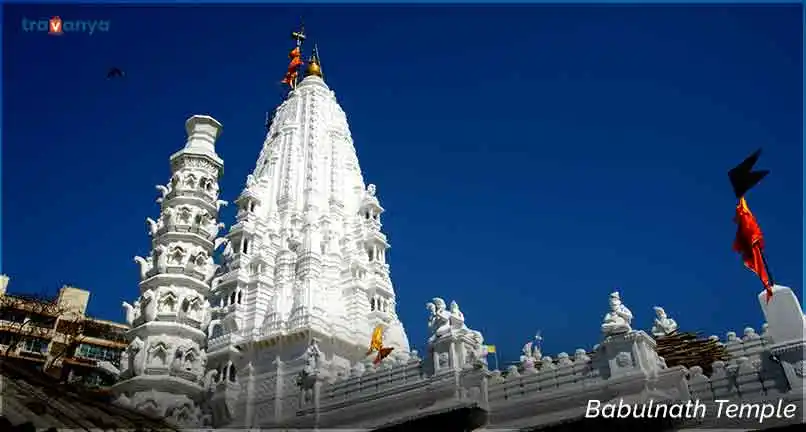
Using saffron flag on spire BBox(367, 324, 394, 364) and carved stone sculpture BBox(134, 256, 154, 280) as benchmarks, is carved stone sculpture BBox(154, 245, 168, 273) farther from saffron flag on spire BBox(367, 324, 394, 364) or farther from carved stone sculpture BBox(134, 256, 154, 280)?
saffron flag on spire BBox(367, 324, 394, 364)

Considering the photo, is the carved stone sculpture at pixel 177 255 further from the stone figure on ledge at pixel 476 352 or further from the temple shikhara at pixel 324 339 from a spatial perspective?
the stone figure on ledge at pixel 476 352

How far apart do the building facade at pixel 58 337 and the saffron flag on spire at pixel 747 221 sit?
35.5 metres

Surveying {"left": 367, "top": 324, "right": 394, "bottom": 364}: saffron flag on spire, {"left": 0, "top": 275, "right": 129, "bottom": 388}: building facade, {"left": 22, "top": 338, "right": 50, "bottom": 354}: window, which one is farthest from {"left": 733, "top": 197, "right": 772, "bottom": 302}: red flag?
{"left": 22, "top": 338, "right": 50, "bottom": 354}: window

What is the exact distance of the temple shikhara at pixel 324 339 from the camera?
1869cm

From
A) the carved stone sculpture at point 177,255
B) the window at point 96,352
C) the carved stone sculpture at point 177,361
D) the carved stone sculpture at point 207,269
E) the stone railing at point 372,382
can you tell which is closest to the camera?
the stone railing at point 372,382

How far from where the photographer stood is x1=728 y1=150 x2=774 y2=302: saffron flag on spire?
1898 centimetres

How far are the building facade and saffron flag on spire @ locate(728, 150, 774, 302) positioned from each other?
35470mm

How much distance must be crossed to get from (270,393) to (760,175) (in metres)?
22.4

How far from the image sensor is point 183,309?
1137 inches

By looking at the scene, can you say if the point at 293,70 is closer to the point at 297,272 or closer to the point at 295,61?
the point at 295,61

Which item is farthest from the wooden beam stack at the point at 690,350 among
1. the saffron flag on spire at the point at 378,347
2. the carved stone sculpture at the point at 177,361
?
the carved stone sculpture at the point at 177,361

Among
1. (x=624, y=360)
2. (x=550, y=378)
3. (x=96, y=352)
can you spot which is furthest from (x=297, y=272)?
(x=96, y=352)

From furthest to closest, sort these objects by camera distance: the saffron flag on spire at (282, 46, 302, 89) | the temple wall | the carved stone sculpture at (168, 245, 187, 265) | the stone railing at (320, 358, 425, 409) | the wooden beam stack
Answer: the saffron flag on spire at (282, 46, 302, 89), the carved stone sculpture at (168, 245, 187, 265), the stone railing at (320, 358, 425, 409), the wooden beam stack, the temple wall

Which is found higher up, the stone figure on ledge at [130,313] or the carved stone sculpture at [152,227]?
the carved stone sculpture at [152,227]
